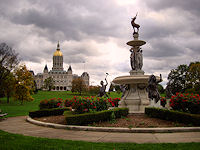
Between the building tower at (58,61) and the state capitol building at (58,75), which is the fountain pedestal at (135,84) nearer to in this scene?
the state capitol building at (58,75)

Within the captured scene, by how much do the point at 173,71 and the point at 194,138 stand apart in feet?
155

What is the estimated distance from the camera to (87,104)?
35.7ft

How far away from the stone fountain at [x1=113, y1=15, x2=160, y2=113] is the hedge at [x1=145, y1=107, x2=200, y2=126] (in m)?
2.52

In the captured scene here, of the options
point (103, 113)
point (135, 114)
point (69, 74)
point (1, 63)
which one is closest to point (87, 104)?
point (103, 113)

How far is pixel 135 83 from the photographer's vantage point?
14.9 metres

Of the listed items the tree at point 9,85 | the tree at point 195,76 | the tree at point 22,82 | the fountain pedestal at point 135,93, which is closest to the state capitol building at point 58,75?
the tree at point 9,85

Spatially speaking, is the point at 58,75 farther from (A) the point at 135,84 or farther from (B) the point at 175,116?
→ (B) the point at 175,116

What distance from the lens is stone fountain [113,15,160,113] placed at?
46.0 ft

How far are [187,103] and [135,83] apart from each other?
5198mm

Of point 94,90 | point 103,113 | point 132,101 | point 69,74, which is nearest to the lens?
point 103,113

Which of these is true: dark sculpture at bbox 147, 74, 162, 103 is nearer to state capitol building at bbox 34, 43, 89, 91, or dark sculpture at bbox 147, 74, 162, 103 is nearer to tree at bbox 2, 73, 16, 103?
tree at bbox 2, 73, 16, 103

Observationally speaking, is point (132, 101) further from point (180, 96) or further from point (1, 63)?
point (1, 63)

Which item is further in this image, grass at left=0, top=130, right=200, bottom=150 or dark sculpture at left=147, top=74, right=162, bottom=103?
dark sculpture at left=147, top=74, right=162, bottom=103

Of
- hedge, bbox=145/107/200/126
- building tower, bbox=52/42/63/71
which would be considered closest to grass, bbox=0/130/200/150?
hedge, bbox=145/107/200/126
